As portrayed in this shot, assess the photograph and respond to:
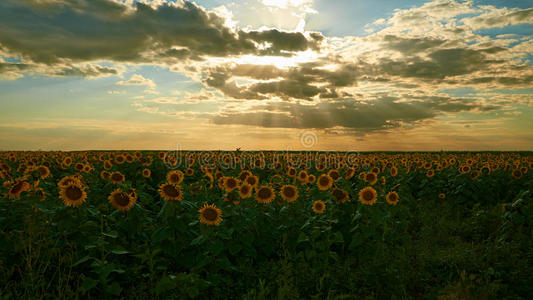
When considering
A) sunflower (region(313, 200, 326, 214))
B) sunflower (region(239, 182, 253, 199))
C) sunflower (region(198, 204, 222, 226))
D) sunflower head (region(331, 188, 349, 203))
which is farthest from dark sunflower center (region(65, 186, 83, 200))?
sunflower head (region(331, 188, 349, 203))

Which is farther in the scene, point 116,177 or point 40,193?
point 116,177

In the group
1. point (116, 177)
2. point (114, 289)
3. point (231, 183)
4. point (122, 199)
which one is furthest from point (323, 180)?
point (114, 289)

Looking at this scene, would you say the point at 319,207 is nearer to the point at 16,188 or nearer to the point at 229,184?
the point at 229,184

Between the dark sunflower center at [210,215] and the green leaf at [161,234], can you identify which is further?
the dark sunflower center at [210,215]

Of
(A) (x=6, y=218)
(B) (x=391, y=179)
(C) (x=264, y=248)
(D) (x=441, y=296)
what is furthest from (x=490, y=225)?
(A) (x=6, y=218)

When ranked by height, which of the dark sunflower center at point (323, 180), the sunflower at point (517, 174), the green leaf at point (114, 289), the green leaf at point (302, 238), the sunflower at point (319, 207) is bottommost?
the green leaf at point (114, 289)

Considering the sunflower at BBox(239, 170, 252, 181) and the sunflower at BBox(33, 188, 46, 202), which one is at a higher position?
the sunflower at BBox(239, 170, 252, 181)

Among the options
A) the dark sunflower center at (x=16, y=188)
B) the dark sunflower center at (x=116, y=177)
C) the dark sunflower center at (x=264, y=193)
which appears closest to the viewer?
the dark sunflower center at (x=16, y=188)

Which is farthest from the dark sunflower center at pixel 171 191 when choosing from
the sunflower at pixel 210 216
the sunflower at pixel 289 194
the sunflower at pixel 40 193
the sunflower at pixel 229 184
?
the sunflower at pixel 40 193

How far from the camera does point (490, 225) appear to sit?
9656 millimetres

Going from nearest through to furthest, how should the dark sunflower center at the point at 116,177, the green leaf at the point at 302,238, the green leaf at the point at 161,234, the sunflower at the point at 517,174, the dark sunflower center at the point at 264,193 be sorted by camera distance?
the green leaf at the point at 161,234 < the green leaf at the point at 302,238 < the dark sunflower center at the point at 264,193 < the dark sunflower center at the point at 116,177 < the sunflower at the point at 517,174

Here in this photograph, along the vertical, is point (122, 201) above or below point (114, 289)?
above

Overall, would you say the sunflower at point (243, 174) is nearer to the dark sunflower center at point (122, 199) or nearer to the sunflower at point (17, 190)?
the dark sunflower center at point (122, 199)

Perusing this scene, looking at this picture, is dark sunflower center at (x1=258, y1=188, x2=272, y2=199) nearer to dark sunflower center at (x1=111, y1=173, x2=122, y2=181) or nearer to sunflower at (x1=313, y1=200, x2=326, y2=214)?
sunflower at (x1=313, y1=200, x2=326, y2=214)
